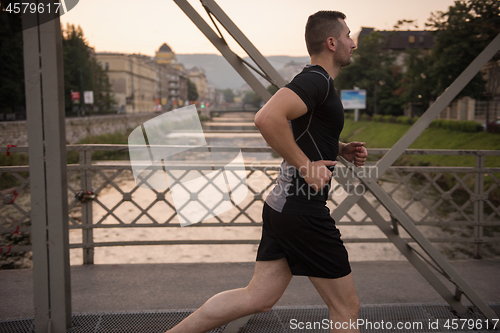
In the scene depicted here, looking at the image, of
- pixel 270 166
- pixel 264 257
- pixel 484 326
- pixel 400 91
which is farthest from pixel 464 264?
pixel 400 91

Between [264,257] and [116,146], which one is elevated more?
[116,146]

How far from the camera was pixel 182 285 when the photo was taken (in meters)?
3.72

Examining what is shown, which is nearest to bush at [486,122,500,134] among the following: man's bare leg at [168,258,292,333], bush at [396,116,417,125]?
bush at [396,116,417,125]

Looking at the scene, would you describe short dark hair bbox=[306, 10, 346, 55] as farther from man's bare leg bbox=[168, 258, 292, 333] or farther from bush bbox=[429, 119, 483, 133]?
bush bbox=[429, 119, 483, 133]

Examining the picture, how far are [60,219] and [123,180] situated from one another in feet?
66.8

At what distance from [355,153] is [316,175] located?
0.57 m

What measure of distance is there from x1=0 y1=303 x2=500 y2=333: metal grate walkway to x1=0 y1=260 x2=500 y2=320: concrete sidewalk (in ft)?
0.71

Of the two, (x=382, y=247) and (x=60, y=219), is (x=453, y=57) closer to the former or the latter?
(x=382, y=247)

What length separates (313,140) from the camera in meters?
1.72

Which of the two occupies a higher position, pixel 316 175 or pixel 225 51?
pixel 225 51

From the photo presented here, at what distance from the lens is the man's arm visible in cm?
155

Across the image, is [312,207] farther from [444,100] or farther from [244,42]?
[444,100]

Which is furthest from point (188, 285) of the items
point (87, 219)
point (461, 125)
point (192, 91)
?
point (192, 91)

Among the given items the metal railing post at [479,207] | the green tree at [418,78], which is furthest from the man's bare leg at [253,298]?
the green tree at [418,78]
